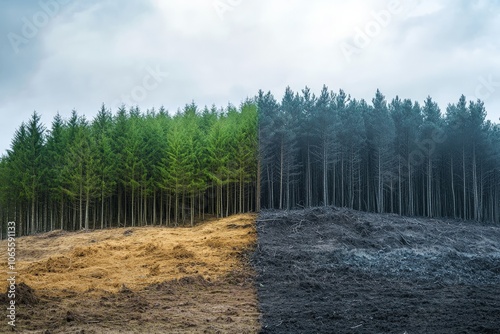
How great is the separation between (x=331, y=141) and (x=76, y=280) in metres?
31.1

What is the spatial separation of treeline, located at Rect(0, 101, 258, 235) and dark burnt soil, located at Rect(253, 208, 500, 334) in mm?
12192

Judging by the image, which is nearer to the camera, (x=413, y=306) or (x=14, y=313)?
(x=14, y=313)

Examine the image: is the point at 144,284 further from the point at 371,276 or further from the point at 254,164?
the point at 254,164

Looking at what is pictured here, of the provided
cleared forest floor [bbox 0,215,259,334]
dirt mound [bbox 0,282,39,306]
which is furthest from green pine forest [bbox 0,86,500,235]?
dirt mound [bbox 0,282,39,306]

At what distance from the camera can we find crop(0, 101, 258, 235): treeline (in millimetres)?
39938

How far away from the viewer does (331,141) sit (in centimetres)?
4388

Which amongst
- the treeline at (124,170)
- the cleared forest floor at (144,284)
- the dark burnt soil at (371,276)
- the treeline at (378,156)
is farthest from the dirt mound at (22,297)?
the treeline at (378,156)

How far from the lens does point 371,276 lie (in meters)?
17.8

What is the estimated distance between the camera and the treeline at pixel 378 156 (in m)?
43.7

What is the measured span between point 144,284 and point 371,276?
8.84m

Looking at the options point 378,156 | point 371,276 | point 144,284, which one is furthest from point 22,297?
point 378,156

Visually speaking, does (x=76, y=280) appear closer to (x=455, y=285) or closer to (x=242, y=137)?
(x=455, y=285)

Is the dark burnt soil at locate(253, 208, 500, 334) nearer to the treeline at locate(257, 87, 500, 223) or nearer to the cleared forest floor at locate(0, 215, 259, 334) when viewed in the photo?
the cleared forest floor at locate(0, 215, 259, 334)

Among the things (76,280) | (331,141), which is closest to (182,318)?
(76,280)
